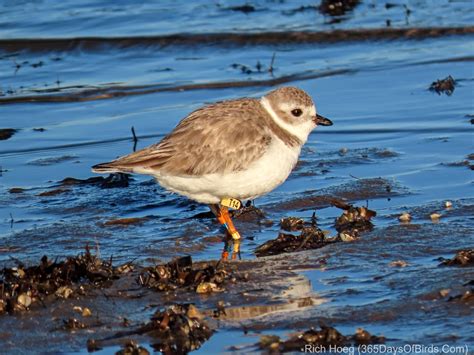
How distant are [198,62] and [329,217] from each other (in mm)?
5714

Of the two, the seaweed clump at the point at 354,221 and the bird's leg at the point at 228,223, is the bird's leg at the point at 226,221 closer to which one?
the bird's leg at the point at 228,223

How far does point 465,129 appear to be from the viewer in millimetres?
9031

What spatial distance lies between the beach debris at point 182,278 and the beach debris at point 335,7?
29.6 ft

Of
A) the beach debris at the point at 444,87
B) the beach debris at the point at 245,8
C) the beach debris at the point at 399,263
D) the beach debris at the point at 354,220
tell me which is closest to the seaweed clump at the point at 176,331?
the beach debris at the point at 399,263

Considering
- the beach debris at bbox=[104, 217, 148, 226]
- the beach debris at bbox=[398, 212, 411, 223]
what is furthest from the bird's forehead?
the beach debris at bbox=[104, 217, 148, 226]

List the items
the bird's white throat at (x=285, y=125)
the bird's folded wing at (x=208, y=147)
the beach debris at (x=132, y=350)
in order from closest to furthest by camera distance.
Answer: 1. the beach debris at (x=132, y=350)
2. the bird's folded wing at (x=208, y=147)
3. the bird's white throat at (x=285, y=125)

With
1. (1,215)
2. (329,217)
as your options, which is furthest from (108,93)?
(329,217)

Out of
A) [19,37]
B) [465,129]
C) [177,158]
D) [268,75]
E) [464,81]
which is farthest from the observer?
[19,37]

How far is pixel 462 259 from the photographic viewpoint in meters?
5.72

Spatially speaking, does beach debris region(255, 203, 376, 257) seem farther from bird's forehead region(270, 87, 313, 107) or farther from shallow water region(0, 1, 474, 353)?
→ bird's forehead region(270, 87, 313, 107)

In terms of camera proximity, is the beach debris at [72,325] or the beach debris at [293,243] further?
the beach debris at [293,243]

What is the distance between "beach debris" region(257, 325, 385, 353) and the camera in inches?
188

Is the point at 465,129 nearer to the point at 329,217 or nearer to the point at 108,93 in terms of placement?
the point at 329,217

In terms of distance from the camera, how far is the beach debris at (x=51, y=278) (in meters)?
5.47
